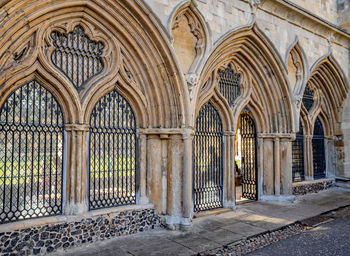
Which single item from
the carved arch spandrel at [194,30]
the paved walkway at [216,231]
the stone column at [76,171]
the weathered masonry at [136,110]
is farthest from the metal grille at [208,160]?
the stone column at [76,171]

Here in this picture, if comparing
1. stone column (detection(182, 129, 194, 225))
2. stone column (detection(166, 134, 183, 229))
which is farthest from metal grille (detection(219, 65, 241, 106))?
stone column (detection(166, 134, 183, 229))

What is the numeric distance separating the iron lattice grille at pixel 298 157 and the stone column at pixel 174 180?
4789mm

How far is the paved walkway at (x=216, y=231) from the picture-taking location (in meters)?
4.38

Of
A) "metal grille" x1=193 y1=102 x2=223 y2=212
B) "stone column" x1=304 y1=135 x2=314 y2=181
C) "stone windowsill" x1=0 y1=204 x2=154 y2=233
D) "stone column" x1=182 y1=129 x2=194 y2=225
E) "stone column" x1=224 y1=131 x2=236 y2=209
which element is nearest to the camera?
"stone windowsill" x1=0 y1=204 x2=154 y2=233

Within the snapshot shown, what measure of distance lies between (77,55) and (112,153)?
1857 mm

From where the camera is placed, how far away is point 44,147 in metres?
4.59

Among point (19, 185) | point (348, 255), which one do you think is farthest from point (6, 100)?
point (348, 255)

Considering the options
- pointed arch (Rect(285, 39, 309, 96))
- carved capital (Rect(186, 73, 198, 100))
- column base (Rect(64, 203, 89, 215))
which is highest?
pointed arch (Rect(285, 39, 309, 96))

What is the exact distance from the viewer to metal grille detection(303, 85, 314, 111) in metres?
9.20

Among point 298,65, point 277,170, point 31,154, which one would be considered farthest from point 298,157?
point 31,154

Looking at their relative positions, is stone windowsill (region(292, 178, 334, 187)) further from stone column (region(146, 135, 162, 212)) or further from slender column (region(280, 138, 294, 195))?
stone column (region(146, 135, 162, 212))

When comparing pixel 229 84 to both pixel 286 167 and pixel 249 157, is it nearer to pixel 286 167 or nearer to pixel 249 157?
pixel 249 157

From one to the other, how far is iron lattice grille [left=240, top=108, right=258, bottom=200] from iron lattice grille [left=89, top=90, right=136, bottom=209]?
3716 mm

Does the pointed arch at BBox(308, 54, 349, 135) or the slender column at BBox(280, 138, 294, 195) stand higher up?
the pointed arch at BBox(308, 54, 349, 135)
